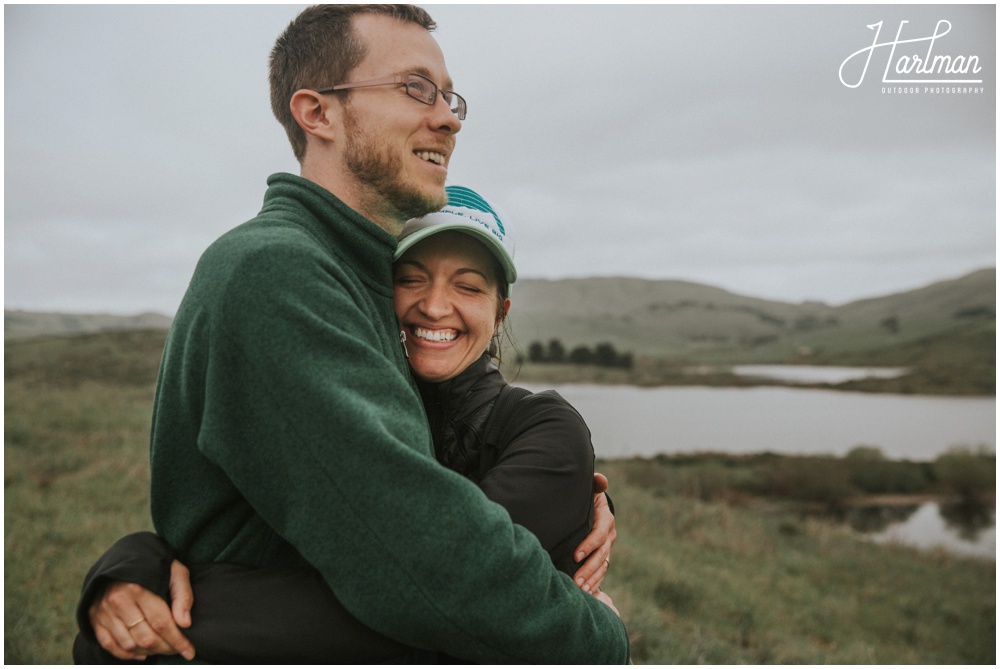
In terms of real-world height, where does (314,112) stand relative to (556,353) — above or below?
above

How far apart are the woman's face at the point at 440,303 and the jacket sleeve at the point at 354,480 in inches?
32.4

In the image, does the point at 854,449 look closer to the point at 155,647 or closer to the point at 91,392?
the point at 91,392

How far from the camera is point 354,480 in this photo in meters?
1.46

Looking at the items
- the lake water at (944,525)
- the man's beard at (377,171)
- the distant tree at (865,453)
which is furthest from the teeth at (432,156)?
the distant tree at (865,453)

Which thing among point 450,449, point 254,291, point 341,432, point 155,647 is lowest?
point 155,647

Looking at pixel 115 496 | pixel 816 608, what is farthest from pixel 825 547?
pixel 115 496

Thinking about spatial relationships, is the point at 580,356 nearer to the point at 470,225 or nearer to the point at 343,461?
the point at 470,225

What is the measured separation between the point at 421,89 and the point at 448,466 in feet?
4.21

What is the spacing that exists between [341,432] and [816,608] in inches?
629

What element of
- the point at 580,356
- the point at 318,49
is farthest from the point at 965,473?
the point at 318,49

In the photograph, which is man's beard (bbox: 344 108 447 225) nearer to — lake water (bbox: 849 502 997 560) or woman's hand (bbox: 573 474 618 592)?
woman's hand (bbox: 573 474 618 592)

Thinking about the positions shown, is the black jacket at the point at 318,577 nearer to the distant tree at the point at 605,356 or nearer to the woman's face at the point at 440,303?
the woman's face at the point at 440,303

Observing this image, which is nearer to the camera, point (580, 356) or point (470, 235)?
Result: point (470, 235)

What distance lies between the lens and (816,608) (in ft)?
47.8
